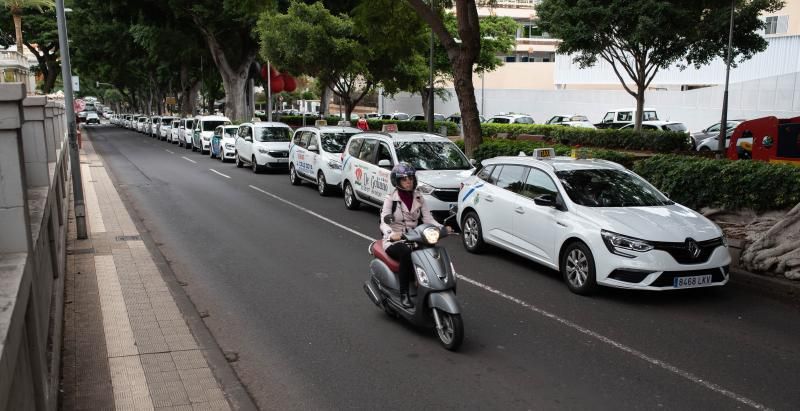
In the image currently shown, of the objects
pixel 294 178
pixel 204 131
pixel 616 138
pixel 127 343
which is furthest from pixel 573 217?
pixel 204 131

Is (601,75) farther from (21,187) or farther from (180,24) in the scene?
(21,187)

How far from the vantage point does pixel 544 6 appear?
2525cm

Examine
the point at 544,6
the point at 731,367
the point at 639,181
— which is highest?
the point at 544,6

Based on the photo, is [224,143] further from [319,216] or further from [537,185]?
[537,185]

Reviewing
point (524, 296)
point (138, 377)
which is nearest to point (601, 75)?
point (524, 296)

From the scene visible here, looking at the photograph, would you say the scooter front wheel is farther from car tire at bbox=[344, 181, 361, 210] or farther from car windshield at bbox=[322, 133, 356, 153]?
car windshield at bbox=[322, 133, 356, 153]

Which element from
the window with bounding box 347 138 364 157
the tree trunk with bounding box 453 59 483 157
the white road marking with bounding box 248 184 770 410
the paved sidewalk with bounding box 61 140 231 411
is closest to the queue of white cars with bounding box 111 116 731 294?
the white road marking with bounding box 248 184 770 410

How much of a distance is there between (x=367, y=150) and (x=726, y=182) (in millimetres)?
7129

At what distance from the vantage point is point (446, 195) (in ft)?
41.3

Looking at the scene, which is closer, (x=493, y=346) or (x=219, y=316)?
(x=493, y=346)

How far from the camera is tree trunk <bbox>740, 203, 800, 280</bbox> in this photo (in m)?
8.73

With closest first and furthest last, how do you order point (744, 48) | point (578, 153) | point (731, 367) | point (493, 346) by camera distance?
point (731, 367)
point (493, 346)
point (578, 153)
point (744, 48)

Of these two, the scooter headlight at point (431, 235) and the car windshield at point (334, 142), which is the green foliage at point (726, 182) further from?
the car windshield at point (334, 142)

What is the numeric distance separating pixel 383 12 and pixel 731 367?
14.9 meters
